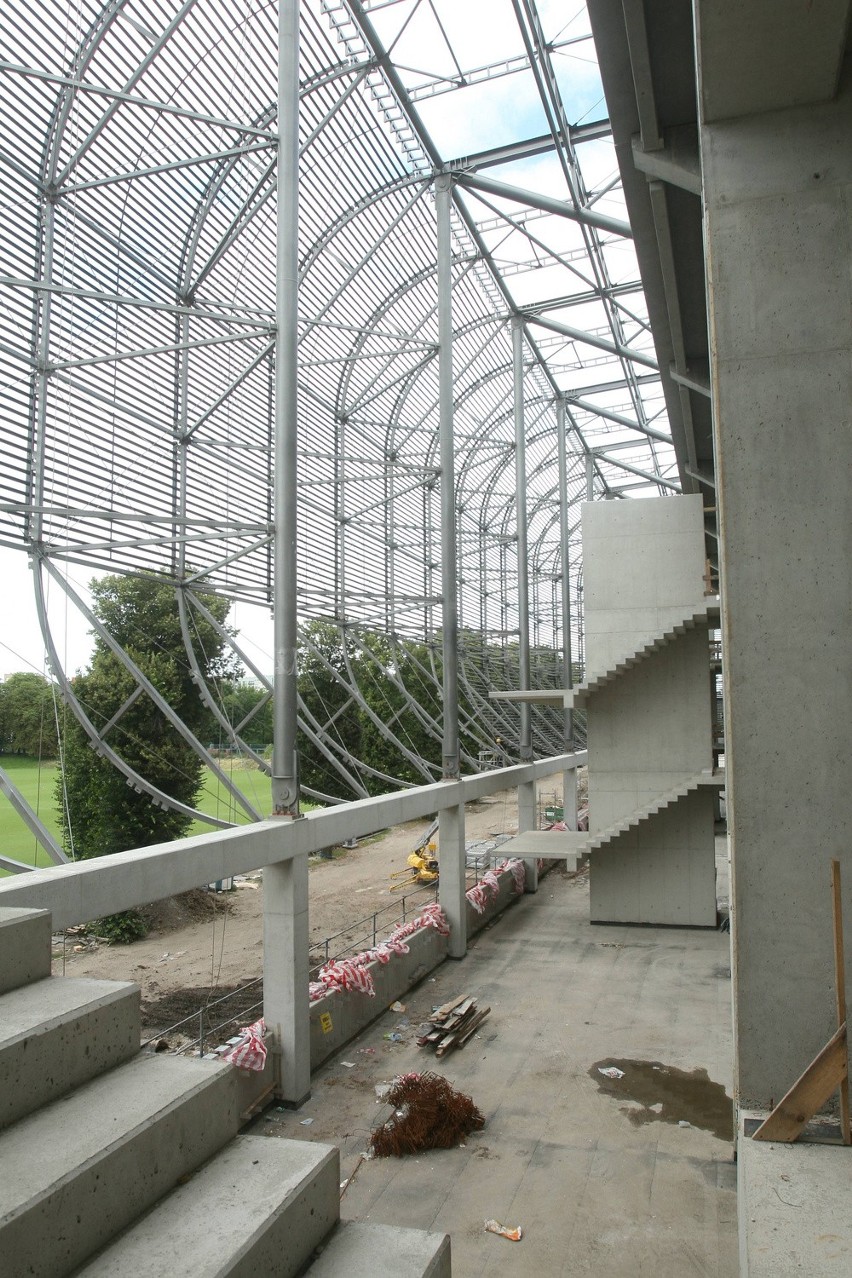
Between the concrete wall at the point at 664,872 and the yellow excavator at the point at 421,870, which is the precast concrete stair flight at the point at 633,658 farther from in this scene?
the yellow excavator at the point at 421,870

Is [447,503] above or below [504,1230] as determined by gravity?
above

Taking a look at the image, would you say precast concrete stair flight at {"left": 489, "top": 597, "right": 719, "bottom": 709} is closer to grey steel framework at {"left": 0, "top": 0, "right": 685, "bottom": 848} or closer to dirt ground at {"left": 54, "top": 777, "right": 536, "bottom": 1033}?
grey steel framework at {"left": 0, "top": 0, "right": 685, "bottom": 848}

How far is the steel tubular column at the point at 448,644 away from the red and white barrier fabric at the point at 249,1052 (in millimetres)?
7896

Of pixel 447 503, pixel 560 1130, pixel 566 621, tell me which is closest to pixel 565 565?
pixel 566 621

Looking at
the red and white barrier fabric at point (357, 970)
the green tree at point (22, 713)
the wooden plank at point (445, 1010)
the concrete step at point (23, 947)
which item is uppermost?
the green tree at point (22, 713)

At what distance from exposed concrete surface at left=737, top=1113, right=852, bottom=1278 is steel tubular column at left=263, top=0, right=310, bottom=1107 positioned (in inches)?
293

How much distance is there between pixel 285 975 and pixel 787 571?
8711 millimetres

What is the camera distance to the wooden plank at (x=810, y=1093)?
4520 mm

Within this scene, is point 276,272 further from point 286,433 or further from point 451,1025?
point 451,1025

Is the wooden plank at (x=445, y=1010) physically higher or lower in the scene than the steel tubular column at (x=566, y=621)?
lower

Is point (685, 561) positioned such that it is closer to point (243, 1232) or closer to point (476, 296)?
point (476, 296)

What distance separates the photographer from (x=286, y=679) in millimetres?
11258

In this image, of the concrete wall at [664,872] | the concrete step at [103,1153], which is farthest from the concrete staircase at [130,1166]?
the concrete wall at [664,872]

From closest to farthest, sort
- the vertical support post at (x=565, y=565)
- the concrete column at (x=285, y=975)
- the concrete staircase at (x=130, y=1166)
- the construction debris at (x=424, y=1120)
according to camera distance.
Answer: the concrete staircase at (x=130, y=1166)
the construction debris at (x=424, y=1120)
the concrete column at (x=285, y=975)
the vertical support post at (x=565, y=565)
